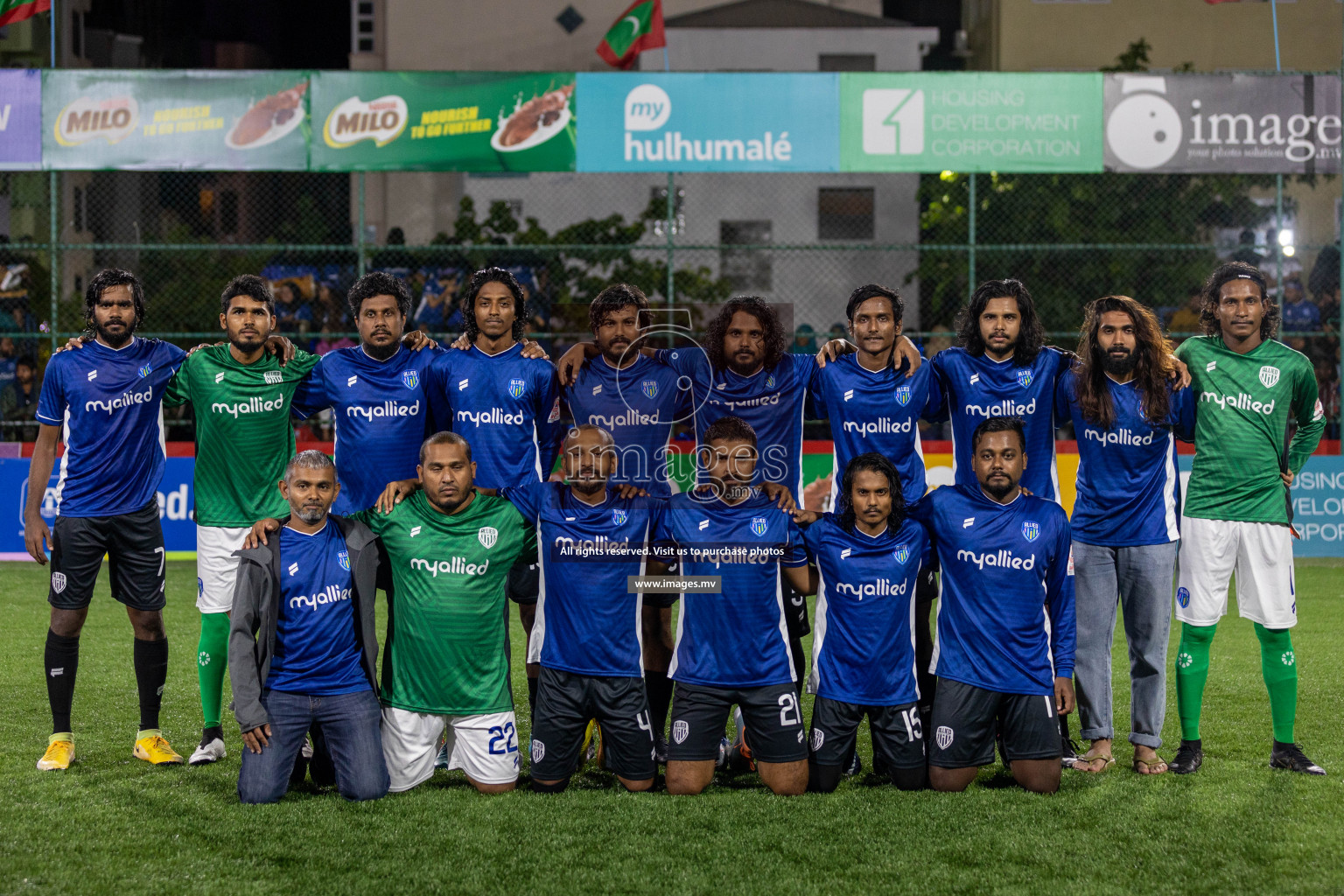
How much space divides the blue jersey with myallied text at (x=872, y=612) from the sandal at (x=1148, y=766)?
1078 mm

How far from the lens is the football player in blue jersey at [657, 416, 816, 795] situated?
489 cm

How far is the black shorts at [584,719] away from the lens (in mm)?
4930

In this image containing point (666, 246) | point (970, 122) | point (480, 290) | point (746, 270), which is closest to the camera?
point (480, 290)

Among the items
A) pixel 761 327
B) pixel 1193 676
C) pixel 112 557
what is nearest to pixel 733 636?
pixel 761 327

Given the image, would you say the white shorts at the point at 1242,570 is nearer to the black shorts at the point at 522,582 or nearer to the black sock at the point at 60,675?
the black shorts at the point at 522,582

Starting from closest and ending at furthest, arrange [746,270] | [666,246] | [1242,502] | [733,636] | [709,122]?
→ [733,636], [1242,502], [709,122], [666,246], [746,270]

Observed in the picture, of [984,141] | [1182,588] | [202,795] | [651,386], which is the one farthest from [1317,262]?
[202,795]

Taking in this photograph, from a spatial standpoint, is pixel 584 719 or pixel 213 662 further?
pixel 213 662

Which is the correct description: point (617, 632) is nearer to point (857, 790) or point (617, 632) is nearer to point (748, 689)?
point (748, 689)

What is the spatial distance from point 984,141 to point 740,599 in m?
9.38

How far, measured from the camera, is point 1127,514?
530cm

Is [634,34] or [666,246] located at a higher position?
[634,34]

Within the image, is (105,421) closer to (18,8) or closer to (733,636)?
(733,636)

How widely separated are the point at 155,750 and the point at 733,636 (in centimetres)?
260
